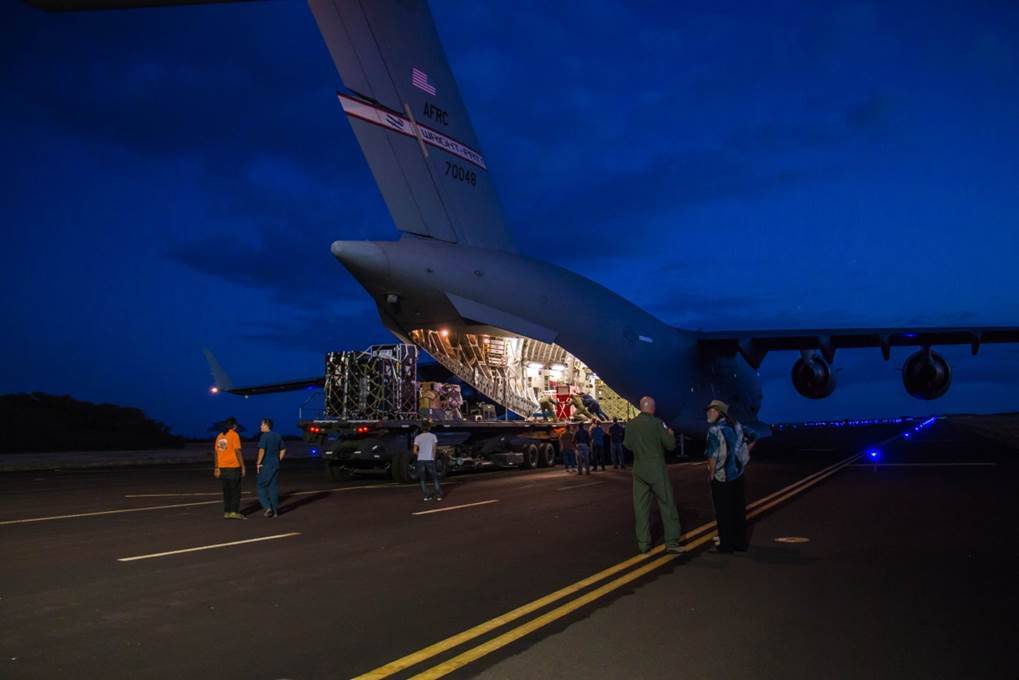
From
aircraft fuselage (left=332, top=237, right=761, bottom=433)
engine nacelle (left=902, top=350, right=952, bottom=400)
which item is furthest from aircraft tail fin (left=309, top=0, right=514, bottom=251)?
engine nacelle (left=902, top=350, right=952, bottom=400)

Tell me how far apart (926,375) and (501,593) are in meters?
24.2

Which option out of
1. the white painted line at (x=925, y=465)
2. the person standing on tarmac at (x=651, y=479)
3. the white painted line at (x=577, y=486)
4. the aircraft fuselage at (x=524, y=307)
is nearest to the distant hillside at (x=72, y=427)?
the aircraft fuselage at (x=524, y=307)

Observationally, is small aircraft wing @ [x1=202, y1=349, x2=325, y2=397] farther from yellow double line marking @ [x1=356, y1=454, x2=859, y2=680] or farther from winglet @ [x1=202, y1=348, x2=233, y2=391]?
yellow double line marking @ [x1=356, y1=454, x2=859, y2=680]

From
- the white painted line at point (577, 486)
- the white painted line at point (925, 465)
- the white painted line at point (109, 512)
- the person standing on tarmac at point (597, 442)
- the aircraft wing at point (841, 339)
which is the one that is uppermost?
the aircraft wing at point (841, 339)

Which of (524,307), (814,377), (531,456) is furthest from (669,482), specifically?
(814,377)

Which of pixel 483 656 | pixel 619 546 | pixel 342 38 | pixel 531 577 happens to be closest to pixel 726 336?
pixel 342 38

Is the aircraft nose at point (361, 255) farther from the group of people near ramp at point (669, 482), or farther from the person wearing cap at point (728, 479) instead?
the person wearing cap at point (728, 479)

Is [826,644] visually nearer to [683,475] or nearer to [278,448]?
[278,448]

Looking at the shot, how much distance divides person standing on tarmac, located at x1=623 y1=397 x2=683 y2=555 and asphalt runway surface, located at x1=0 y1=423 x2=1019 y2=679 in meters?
0.25

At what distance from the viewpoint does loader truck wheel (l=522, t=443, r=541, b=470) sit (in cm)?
2323

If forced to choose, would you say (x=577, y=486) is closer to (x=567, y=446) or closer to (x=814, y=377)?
(x=567, y=446)

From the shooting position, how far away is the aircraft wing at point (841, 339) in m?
26.0

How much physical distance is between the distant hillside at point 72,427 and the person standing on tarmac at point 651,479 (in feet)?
146

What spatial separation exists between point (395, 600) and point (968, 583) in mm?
4928
